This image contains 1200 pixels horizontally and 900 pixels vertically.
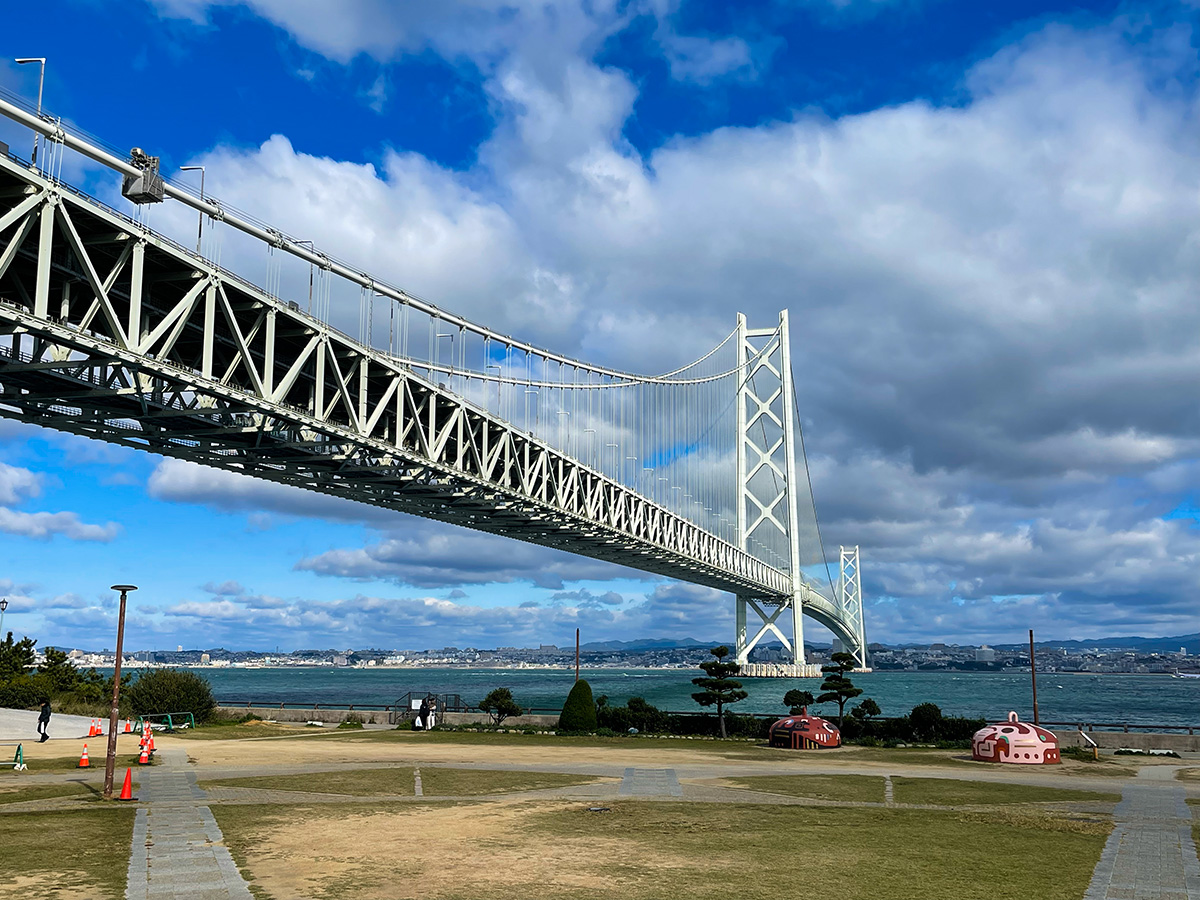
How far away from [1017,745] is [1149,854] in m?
17.0

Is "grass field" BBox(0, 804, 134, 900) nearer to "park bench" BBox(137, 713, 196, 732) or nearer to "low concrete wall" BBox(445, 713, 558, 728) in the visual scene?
"park bench" BBox(137, 713, 196, 732)

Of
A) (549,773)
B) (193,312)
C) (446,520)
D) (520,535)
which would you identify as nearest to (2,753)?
(193,312)

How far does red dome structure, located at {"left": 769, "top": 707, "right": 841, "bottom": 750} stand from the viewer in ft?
119

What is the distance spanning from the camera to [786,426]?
102250 mm

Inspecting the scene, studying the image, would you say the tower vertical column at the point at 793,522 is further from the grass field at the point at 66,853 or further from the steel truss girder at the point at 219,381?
the grass field at the point at 66,853

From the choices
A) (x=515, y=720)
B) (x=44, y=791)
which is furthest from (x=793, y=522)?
(x=44, y=791)

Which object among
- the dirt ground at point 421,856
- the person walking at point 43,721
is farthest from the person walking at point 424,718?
the dirt ground at point 421,856

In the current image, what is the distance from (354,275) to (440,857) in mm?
26067

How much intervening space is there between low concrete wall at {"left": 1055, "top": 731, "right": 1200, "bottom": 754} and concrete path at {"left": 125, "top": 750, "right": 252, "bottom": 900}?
32.5 meters

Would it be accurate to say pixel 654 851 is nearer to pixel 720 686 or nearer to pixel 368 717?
pixel 720 686

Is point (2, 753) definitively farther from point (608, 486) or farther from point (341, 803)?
point (608, 486)

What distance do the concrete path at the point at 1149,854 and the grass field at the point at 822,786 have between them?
17.8 feet

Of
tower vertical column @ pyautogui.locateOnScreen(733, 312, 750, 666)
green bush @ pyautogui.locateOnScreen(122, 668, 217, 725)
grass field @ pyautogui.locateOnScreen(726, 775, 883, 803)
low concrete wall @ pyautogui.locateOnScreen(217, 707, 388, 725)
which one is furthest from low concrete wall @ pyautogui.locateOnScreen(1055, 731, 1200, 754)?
tower vertical column @ pyautogui.locateOnScreen(733, 312, 750, 666)

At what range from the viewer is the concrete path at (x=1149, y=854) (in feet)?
43.1
